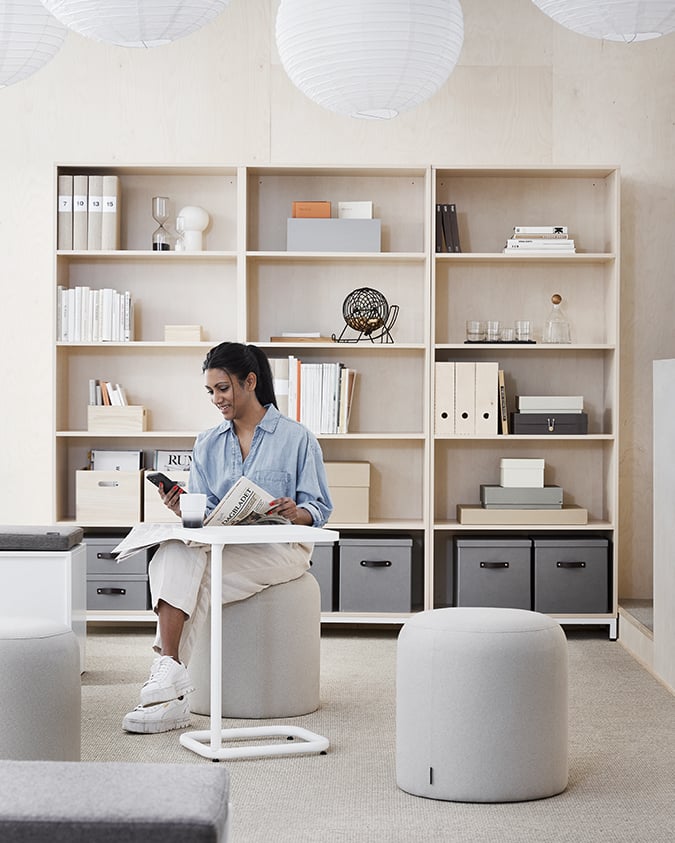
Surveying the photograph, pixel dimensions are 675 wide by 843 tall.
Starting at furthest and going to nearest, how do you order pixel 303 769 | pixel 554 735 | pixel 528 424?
pixel 528 424, pixel 303 769, pixel 554 735

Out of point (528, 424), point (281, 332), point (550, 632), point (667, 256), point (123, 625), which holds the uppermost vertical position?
point (667, 256)

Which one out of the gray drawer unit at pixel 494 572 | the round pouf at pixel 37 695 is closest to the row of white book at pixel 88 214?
the gray drawer unit at pixel 494 572

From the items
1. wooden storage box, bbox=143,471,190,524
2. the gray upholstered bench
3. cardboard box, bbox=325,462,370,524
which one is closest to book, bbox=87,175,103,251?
wooden storage box, bbox=143,471,190,524

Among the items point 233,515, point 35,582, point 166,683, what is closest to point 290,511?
point 233,515

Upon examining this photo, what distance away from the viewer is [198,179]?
5648mm

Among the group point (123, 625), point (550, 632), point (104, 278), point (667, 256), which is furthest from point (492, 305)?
point (550, 632)

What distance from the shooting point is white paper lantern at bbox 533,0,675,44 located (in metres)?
2.77

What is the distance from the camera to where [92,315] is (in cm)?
539

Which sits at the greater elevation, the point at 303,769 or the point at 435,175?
the point at 435,175

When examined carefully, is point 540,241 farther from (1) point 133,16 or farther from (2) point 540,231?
(1) point 133,16

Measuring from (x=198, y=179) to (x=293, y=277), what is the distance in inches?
26.4

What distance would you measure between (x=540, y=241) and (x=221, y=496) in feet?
7.16

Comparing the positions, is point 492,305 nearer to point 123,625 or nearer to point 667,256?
point 667,256

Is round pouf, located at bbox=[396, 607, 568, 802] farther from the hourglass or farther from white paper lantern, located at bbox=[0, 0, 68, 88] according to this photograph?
the hourglass
